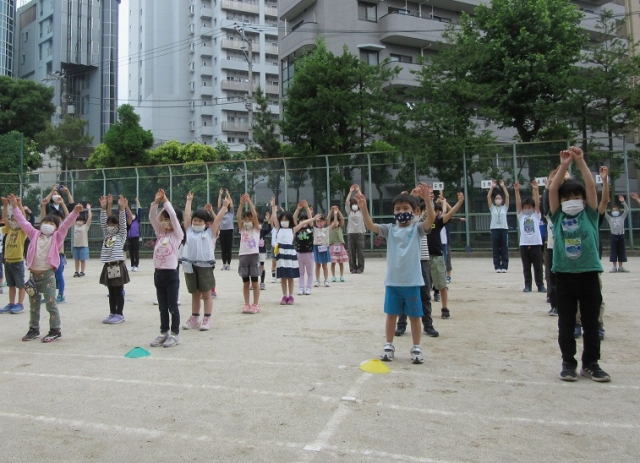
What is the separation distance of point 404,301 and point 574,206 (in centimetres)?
186

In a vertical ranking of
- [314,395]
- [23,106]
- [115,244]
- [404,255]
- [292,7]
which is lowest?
[314,395]

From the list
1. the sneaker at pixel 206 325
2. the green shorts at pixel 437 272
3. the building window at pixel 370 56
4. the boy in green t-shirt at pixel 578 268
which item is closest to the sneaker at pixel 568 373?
the boy in green t-shirt at pixel 578 268

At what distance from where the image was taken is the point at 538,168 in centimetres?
2031

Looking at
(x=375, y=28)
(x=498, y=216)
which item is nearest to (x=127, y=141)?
(x=375, y=28)

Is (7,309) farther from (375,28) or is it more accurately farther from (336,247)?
(375,28)

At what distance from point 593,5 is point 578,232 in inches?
1926

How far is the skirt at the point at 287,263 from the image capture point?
985 cm

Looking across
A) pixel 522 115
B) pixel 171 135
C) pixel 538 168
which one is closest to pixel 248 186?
pixel 538 168

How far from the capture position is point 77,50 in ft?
260

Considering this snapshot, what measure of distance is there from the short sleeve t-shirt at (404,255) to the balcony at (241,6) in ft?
230

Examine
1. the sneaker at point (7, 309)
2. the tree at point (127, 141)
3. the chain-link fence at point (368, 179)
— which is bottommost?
the sneaker at point (7, 309)

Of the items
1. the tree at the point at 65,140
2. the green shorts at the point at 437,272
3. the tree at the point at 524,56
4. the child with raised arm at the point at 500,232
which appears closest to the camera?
the green shorts at the point at 437,272

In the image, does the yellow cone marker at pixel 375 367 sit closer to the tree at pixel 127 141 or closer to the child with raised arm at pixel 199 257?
the child with raised arm at pixel 199 257

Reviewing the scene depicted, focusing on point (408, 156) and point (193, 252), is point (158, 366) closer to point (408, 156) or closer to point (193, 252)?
point (193, 252)
